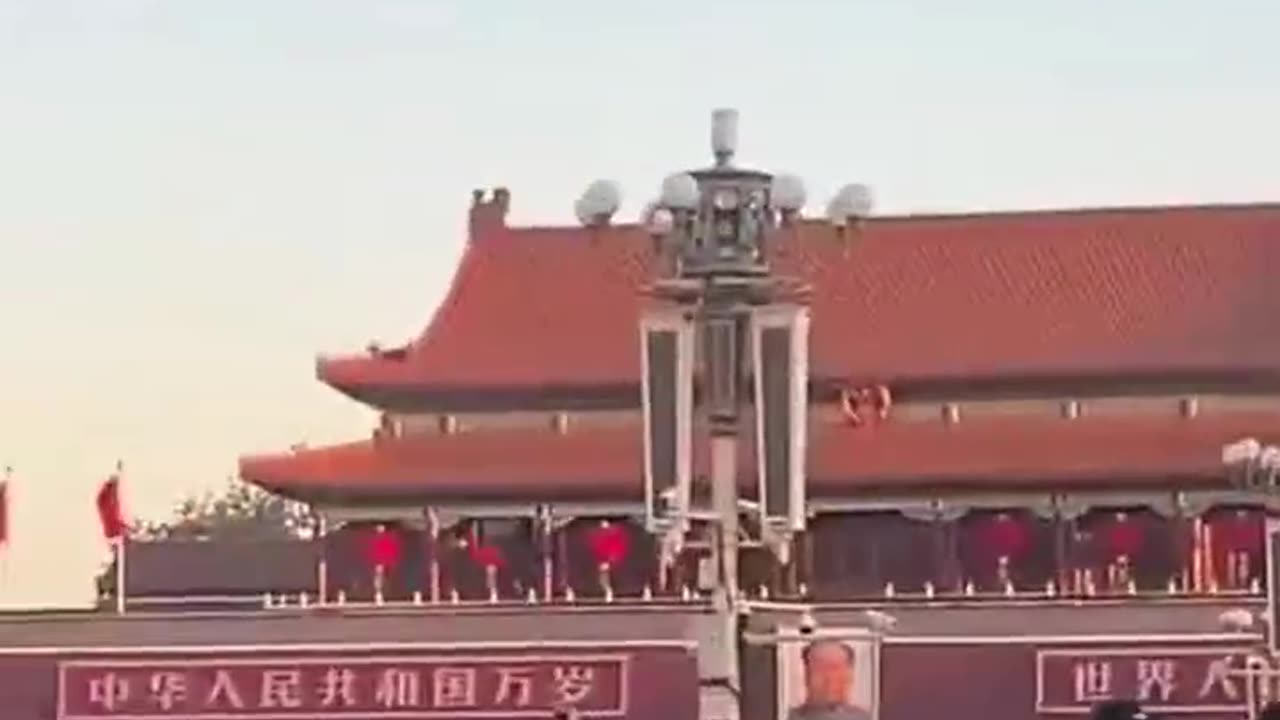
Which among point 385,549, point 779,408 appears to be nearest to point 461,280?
point 385,549

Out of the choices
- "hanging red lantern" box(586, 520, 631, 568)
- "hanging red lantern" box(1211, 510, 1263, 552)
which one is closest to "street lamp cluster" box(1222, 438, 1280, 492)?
"hanging red lantern" box(1211, 510, 1263, 552)

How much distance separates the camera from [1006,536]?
104 ft

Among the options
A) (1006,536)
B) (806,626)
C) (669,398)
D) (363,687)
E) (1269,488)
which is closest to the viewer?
(806,626)

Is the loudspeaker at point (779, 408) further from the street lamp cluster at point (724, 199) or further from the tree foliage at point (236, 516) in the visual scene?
the tree foliage at point (236, 516)

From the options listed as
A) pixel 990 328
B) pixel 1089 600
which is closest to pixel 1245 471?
pixel 1089 600

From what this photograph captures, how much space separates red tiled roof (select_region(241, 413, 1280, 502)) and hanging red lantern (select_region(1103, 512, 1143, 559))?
1.56ft

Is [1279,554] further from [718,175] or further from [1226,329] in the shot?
[1226,329]

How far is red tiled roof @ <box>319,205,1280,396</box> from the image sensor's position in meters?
33.2

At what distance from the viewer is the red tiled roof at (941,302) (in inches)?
1305

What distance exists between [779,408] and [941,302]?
20.8m

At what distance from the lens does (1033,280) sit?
34.4m

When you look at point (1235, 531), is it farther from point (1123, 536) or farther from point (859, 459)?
point (859, 459)

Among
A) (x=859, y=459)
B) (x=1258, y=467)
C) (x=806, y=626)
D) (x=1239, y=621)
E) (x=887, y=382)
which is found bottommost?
(x=806, y=626)

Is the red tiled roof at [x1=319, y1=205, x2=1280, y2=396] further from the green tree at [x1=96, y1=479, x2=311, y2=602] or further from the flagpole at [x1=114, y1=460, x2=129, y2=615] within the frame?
the green tree at [x1=96, y1=479, x2=311, y2=602]
